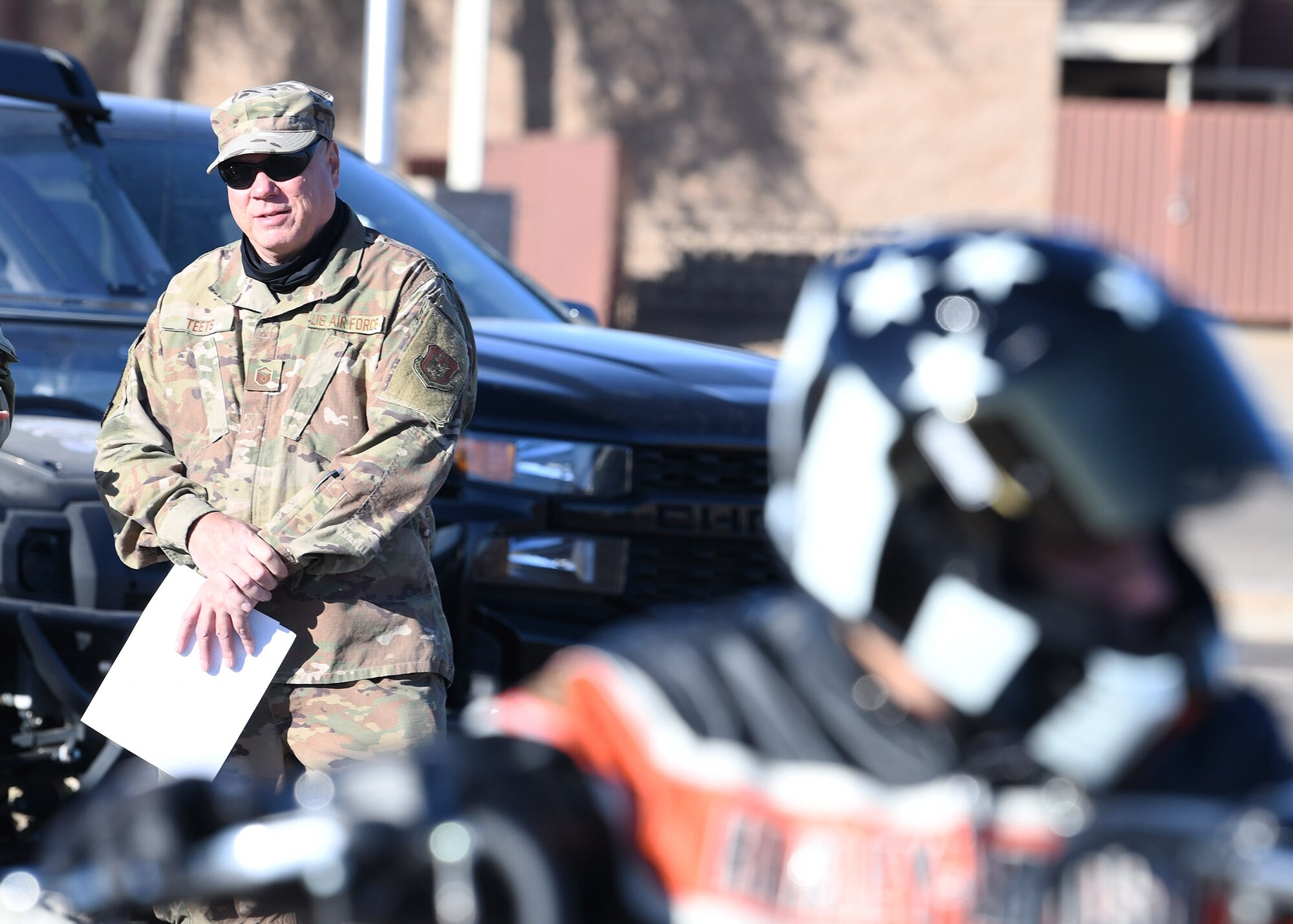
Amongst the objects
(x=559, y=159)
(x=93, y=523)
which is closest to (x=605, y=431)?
(x=93, y=523)

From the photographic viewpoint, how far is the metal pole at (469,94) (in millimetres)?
15195

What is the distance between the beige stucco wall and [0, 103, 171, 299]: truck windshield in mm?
12747

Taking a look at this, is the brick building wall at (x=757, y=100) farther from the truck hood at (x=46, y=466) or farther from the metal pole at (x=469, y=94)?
the truck hood at (x=46, y=466)

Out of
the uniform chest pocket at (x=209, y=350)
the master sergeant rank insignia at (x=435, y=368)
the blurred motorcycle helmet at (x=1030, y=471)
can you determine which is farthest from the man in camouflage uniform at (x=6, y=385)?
the blurred motorcycle helmet at (x=1030, y=471)

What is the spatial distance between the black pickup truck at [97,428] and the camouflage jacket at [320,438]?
0.97 metres

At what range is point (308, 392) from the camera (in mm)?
2818

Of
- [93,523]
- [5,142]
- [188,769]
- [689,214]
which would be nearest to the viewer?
[188,769]

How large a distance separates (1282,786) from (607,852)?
1.80 ft

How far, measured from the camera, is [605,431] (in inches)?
163

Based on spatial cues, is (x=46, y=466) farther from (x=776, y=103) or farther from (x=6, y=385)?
(x=776, y=103)

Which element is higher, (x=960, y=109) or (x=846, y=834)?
(x=960, y=109)

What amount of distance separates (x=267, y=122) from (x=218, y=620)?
842 millimetres

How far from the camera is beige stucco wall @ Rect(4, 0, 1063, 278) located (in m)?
17.2

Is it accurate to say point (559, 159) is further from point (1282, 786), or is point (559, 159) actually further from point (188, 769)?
point (1282, 786)
